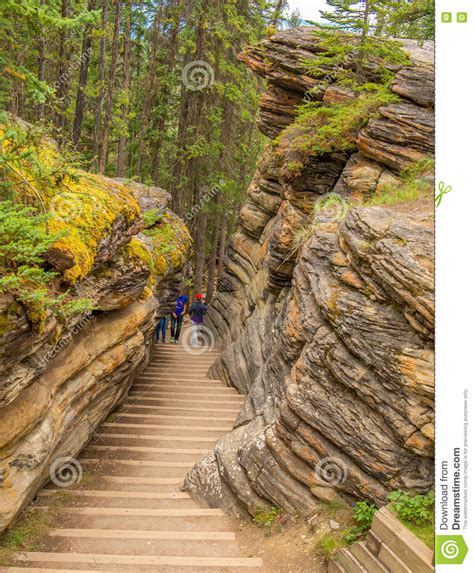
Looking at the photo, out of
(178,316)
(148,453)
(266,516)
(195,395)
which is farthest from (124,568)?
(178,316)

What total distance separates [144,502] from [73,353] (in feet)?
9.75

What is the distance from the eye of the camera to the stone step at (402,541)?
16.2 ft

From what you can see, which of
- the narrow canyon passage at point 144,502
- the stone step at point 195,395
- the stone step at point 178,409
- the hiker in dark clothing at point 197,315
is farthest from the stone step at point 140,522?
the hiker in dark clothing at point 197,315

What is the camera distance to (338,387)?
7.15 m

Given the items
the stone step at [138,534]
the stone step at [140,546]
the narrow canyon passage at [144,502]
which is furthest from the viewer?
the stone step at [138,534]

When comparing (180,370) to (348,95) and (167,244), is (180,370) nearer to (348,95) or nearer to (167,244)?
(167,244)

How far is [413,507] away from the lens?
5816mm

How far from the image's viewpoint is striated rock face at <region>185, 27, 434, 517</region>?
628 cm

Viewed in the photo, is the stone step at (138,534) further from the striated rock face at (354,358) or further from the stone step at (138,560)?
the striated rock face at (354,358)

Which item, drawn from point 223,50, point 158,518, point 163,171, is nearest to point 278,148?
point 158,518

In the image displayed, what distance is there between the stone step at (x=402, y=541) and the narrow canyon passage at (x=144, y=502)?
1.86 metres

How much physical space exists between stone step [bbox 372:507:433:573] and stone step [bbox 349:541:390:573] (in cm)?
22

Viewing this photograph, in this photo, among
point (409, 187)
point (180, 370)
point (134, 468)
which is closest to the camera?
point (409, 187)


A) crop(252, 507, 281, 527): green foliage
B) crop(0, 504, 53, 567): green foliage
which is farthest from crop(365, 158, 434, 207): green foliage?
crop(0, 504, 53, 567): green foliage
